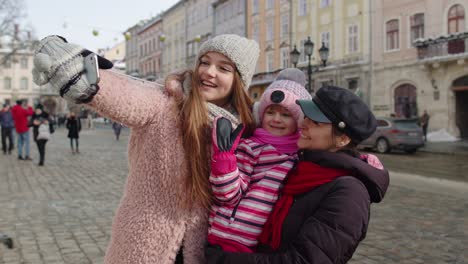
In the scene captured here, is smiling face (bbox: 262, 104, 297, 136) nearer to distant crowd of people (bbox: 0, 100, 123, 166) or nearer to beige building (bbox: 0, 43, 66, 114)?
distant crowd of people (bbox: 0, 100, 123, 166)

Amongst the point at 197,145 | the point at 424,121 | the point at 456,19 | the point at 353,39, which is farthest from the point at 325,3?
the point at 197,145

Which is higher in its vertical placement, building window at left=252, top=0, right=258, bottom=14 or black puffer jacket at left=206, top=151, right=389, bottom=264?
building window at left=252, top=0, right=258, bottom=14

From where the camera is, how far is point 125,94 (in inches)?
63.2

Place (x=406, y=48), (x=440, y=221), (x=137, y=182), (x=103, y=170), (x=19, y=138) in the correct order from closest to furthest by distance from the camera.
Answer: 1. (x=137, y=182)
2. (x=440, y=221)
3. (x=103, y=170)
4. (x=19, y=138)
5. (x=406, y=48)

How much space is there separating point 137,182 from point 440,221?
5569mm

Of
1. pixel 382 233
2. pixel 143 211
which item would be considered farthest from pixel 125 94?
pixel 382 233

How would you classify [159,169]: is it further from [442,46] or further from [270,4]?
[270,4]

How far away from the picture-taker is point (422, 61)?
24.5 m

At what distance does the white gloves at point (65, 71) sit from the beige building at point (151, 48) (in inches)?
2346

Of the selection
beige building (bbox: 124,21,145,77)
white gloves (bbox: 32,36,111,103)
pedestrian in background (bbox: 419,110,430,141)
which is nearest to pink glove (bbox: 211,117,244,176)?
white gloves (bbox: 32,36,111,103)

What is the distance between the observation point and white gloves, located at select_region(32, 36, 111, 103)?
152cm

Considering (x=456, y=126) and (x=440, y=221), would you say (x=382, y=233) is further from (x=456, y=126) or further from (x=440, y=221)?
(x=456, y=126)

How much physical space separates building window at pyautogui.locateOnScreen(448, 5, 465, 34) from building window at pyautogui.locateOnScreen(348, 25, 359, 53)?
6.16 metres

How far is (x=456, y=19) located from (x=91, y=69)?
25.9 m
